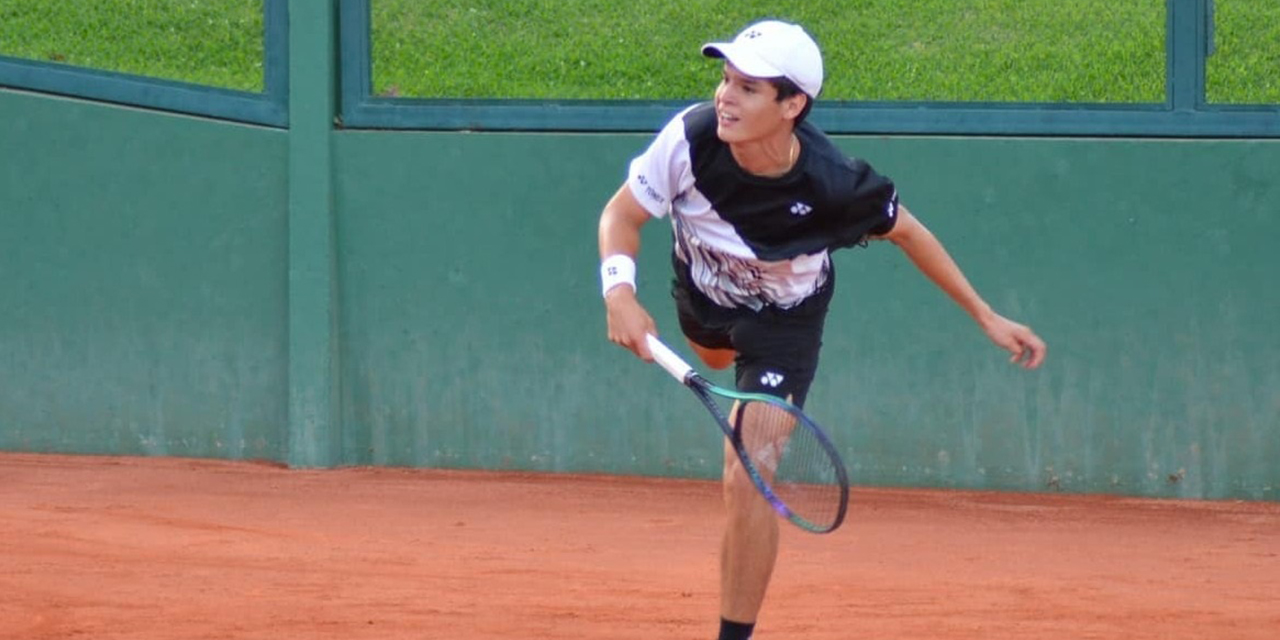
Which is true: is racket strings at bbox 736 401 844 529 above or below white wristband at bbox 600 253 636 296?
below

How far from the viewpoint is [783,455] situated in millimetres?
4230

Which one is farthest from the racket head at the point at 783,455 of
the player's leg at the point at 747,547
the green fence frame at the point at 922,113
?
the green fence frame at the point at 922,113

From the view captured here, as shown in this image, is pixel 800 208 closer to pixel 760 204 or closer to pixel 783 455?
pixel 760 204

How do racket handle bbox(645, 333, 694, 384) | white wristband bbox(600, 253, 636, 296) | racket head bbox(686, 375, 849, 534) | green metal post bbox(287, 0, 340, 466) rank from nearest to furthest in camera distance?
1. racket head bbox(686, 375, 849, 534)
2. racket handle bbox(645, 333, 694, 384)
3. white wristband bbox(600, 253, 636, 296)
4. green metal post bbox(287, 0, 340, 466)

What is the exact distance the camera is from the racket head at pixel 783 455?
390 centimetres

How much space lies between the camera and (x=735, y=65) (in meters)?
4.26

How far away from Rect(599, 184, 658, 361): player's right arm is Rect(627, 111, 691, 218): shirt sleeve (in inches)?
0.9

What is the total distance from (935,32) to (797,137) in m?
3.00

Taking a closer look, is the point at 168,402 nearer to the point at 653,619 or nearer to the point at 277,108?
the point at 277,108

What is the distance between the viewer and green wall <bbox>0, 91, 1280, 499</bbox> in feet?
23.1

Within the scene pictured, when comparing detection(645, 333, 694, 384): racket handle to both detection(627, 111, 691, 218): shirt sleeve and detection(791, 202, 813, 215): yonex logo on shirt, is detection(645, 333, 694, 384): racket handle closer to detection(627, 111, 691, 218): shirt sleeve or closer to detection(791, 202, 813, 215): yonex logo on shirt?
detection(627, 111, 691, 218): shirt sleeve

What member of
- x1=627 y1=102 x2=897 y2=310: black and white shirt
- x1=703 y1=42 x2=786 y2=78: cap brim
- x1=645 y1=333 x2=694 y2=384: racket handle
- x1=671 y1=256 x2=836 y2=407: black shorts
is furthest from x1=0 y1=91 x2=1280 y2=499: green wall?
x1=645 y1=333 x2=694 y2=384: racket handle

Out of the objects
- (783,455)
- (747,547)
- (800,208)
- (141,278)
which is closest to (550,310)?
(141,278)

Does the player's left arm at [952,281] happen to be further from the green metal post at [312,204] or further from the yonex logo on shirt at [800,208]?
the green metal post at [312,204]
